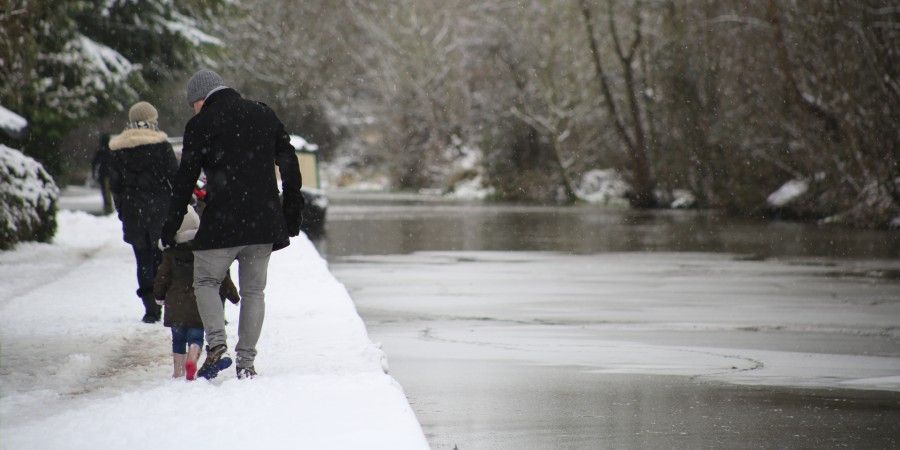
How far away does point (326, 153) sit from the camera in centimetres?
8612

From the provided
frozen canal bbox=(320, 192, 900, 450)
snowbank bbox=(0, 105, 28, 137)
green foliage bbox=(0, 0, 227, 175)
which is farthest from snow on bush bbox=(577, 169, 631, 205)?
snowbank bbox=(0, 105, 28, 137)

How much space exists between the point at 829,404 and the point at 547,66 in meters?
46.6

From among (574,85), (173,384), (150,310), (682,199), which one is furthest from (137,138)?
(574,85)

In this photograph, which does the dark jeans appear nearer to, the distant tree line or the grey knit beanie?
the grey knit beanie

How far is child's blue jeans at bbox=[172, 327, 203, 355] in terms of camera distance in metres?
8.84

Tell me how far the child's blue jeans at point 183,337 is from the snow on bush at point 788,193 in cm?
3132

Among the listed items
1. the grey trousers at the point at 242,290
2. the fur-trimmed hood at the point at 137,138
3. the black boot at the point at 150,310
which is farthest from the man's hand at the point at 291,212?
the black boot at the point at 150,310

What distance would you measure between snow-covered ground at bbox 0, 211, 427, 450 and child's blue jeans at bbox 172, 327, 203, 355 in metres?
0.24

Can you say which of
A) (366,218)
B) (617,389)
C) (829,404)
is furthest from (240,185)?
(366,218)

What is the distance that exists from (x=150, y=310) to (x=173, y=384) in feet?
11.3

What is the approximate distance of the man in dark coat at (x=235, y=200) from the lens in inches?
331

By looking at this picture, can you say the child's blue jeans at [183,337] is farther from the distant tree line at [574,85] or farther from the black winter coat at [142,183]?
the distant tree line at [574,85]

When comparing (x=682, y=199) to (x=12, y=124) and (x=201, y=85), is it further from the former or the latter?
(x=201, y=85)

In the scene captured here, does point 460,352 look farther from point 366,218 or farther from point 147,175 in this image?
point 366,218
